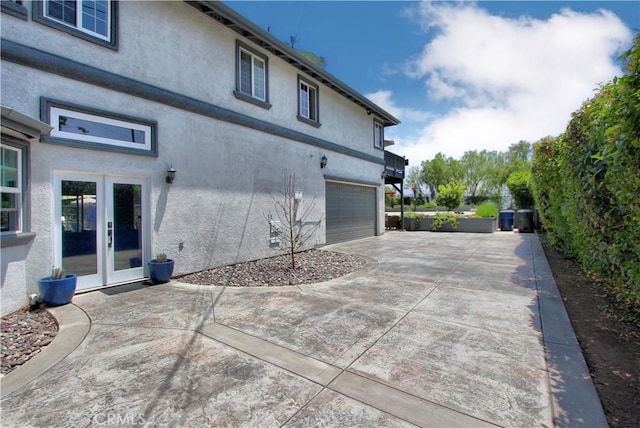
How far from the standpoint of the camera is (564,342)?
11.8 feet

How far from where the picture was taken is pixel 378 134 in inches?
643

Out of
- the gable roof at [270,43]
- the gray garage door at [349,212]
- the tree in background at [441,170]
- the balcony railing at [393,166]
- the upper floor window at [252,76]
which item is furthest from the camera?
the tree in background at [441,170]

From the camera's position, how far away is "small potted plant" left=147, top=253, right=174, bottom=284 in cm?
620

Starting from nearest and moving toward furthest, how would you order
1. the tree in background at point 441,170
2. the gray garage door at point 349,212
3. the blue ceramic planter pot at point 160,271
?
the blue ceramic planter pot at point 160,271, the gray garage door at point 349,212, the tree in background at point 441,170

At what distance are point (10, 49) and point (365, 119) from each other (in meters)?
12.3

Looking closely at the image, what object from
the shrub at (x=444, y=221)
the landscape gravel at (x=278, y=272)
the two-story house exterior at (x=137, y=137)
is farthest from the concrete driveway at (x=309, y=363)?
the shrub at (x=444, y=221)

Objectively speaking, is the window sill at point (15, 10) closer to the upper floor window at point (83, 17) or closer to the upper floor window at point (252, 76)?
the upper floor window at point (83, 17)

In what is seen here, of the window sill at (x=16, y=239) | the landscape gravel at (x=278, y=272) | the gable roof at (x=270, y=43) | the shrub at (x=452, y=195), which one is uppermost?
the gable roof at (x=270, y=43)

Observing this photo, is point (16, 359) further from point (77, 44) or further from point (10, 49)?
point (77, 44)

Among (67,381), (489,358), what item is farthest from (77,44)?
(489,358)

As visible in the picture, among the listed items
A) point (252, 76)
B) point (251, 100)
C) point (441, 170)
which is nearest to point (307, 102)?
point (252, 76)

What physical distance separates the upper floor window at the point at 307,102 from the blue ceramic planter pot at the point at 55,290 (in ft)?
25.3

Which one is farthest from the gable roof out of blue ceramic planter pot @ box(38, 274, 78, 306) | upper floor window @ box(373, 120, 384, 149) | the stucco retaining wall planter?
the stucco retaining wall planter

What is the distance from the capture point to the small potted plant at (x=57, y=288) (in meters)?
4.75
